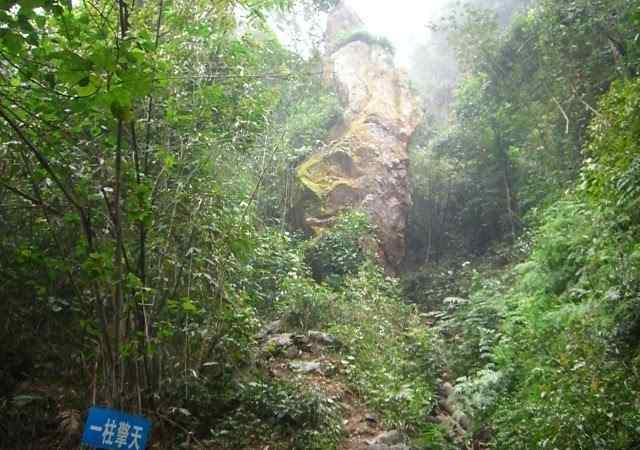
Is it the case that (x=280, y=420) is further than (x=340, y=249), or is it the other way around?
(x=340, y=249)

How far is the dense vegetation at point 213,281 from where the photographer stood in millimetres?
3551

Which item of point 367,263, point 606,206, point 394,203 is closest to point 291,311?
point 367,263

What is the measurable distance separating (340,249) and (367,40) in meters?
9.49

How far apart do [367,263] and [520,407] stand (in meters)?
5.81

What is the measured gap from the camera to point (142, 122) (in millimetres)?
4656

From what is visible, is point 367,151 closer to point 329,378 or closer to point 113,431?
point 329,378

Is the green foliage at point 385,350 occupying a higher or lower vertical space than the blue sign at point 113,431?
higher

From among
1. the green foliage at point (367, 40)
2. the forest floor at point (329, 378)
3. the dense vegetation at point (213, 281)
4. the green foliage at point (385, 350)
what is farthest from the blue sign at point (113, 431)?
the green foliage at point (367, 40)

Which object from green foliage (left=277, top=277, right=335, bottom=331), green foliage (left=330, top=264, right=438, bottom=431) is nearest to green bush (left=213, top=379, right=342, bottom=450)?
green foliage (left=330, top=264, right=438, bottom=431)

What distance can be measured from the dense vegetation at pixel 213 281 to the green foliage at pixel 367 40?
8.69m

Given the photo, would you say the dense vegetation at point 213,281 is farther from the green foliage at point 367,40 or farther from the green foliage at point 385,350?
the green foliage at point 367,40

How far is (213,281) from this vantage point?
5.19 meters

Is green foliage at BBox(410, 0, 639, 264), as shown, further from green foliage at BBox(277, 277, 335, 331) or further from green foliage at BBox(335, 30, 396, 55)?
green foliage at BBox(277, 277, 335, 331)

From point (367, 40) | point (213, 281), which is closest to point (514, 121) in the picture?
point (367, 40)
